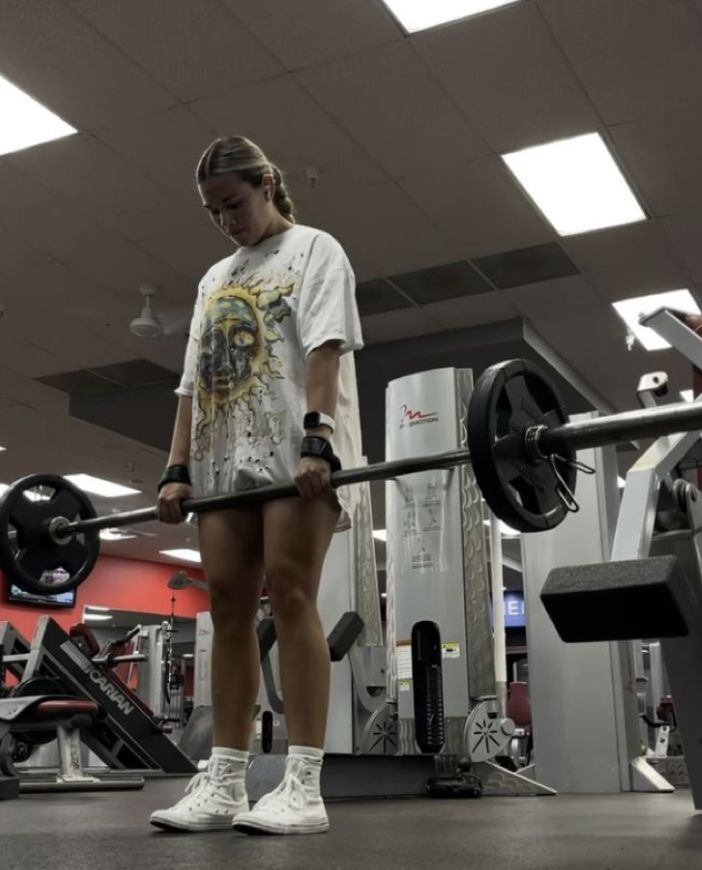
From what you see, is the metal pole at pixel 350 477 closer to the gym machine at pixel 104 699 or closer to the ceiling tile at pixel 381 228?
the ceiling tile at pixel 381 228

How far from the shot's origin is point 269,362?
163 cm

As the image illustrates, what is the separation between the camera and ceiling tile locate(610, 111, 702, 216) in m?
3.78

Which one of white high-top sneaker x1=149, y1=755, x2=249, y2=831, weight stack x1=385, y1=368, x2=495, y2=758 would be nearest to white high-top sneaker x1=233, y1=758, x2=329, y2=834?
white high-top sneaker x1=149, y1=755, x2=249, y2=831

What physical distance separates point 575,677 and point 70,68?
2.72 metres

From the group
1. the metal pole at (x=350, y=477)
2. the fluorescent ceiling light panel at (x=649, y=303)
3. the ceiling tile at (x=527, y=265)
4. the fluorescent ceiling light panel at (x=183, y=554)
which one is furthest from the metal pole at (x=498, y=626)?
the fluorescent ceiling light panel at (x=183, y=554)

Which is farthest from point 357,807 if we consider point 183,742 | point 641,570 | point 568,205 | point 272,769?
point 183,742

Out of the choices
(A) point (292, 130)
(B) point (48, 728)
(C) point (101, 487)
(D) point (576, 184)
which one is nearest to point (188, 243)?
(A) point (292, 130)

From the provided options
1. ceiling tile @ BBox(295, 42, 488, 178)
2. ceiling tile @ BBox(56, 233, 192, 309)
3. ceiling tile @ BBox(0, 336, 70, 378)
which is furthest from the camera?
ceiling tile @ BBox(0, 336, 70, 378)

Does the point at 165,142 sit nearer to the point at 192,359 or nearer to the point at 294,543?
the point at 192,359

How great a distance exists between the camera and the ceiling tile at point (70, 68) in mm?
3227

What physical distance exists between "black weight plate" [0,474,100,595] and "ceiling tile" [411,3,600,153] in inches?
82.3

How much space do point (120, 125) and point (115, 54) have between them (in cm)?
43

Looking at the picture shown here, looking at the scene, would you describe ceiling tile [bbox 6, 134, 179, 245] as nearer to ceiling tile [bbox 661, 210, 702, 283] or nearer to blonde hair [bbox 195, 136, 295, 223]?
ceiling tile [bbox 661, 210, 702, 283]

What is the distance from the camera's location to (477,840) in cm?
144
